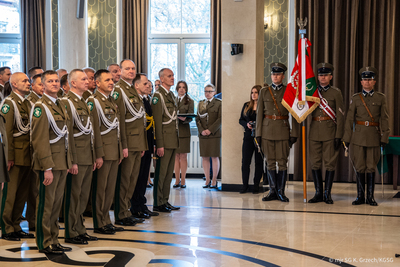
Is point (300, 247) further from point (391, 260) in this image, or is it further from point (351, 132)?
point (351, 132)

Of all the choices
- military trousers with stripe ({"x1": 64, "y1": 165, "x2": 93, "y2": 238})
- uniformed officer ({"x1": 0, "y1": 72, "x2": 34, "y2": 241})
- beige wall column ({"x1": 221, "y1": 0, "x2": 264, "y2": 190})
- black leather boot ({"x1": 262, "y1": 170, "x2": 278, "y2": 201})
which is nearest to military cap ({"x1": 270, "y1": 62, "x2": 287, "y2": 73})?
beige wall column ({"x1": 221, "y1": 0, "x2": 264, "y2": 190})

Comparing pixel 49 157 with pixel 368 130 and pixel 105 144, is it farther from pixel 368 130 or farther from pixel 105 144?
pixel 368 130

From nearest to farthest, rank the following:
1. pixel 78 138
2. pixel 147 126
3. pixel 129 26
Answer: pixel 78 138 < pixel 147 126 < pixel 129 26

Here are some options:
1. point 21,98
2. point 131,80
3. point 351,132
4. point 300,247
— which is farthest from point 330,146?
point 21,98

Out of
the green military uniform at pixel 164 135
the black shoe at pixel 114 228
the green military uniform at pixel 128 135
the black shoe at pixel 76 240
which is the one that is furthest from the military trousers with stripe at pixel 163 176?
the black shoe at pixel 76 240

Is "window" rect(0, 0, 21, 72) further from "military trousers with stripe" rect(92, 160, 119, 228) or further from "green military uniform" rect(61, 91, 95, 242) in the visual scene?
"green military uniform" rect(61, 91, 95, 242)

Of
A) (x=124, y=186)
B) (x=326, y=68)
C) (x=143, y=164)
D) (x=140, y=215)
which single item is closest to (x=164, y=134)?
(x=143, y=164)

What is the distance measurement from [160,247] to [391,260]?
73.1 inches

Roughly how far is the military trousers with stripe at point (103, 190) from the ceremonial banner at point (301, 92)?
271 cm

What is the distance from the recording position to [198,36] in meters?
9.05

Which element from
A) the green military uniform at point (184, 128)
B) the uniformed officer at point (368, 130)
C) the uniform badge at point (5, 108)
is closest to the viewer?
the uniform badge at point (5, 108)

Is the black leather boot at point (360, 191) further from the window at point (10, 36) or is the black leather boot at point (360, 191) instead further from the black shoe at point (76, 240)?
the window at point (10, 36)

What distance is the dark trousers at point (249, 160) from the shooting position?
675cm

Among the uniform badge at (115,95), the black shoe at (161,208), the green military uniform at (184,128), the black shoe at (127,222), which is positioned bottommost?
the black shoe at (161,208)
